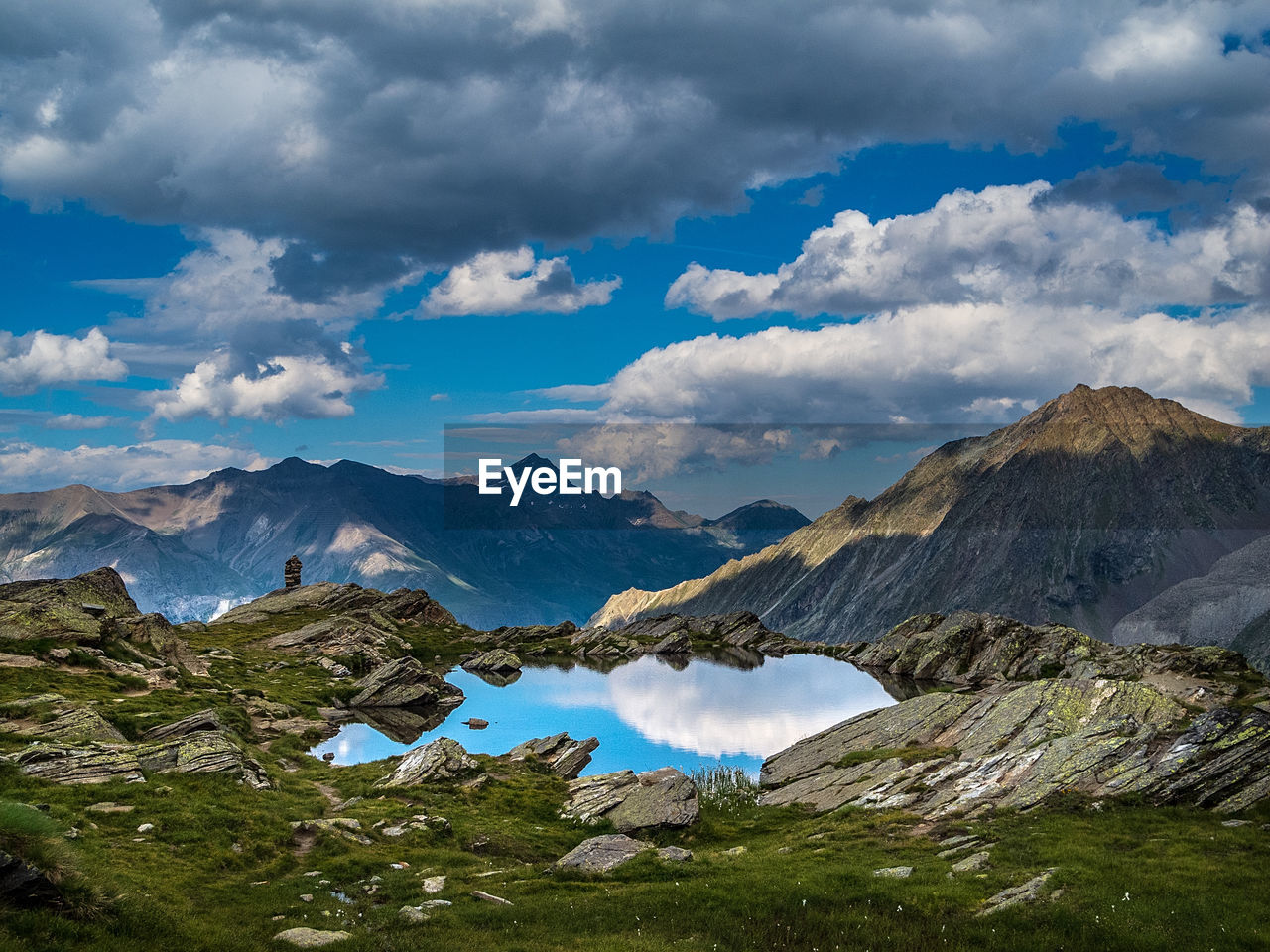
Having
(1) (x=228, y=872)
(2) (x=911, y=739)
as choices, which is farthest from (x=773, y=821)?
(1) (x=228, y=872)

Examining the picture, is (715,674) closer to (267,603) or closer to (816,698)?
(816,698)

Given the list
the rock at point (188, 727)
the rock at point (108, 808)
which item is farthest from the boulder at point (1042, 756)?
the rock at point (108, 808)

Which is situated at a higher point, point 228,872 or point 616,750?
point 228,872

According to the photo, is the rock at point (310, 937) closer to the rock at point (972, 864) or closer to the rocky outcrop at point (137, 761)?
the rocky outcrop at point (137, 761)

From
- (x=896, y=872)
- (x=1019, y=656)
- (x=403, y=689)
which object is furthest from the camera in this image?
(x=1019, y=656)

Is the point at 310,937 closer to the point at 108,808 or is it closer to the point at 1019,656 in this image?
the point at 108,808

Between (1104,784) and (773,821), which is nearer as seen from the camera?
(1104,784)

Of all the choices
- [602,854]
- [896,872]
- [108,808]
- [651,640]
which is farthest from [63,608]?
[651,640]
